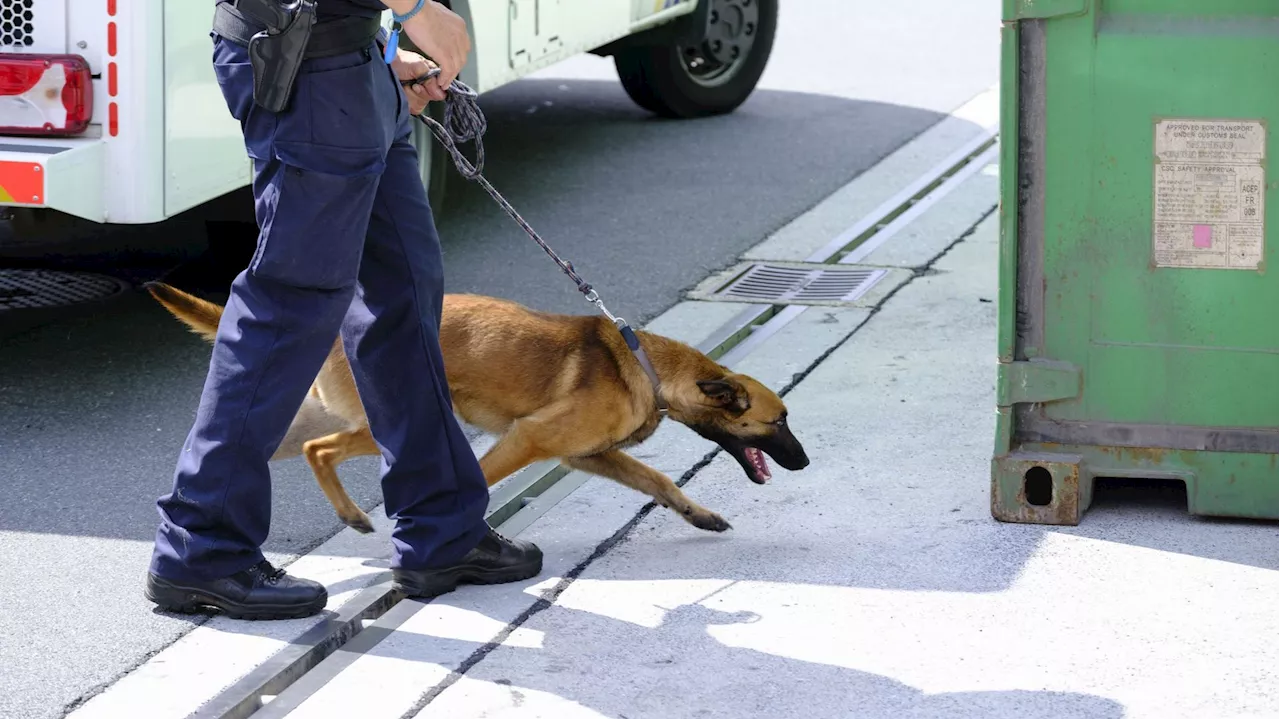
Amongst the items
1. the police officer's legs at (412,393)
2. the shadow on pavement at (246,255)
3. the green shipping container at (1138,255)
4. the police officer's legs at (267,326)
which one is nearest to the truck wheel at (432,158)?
the shadow on pavement at (246,255)

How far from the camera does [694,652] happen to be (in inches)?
152

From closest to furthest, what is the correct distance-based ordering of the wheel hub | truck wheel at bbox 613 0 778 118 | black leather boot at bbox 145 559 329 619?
black leather boot at bbox 145 559 329 619, truck wheel at bbox 613 0 778 118, the wheel hub

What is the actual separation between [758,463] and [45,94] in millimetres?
2357

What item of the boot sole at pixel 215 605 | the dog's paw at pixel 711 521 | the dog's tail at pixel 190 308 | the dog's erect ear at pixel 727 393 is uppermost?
the dog's tail at pixel 190 308

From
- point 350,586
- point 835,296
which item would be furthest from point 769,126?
point 350,586

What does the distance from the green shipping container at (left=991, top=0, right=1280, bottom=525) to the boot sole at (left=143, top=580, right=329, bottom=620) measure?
174 centimetres

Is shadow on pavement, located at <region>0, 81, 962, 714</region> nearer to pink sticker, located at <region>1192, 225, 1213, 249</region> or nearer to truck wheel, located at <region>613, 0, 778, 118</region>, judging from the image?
truck wheel, located at <region>613, 0, 778, 118</region>

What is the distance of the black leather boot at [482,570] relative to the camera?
4.13m

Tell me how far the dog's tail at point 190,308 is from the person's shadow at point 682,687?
110 cm

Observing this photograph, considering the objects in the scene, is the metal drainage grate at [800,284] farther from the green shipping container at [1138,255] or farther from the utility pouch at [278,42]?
the utility pouch at [278,42]

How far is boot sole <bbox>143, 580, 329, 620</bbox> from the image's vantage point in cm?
396

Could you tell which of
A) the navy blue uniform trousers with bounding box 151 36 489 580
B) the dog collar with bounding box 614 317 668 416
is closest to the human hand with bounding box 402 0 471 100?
the navy blue uniform trousers with bounding box 151 36 489 580

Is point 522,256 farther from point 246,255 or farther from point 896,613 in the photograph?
point 896,613

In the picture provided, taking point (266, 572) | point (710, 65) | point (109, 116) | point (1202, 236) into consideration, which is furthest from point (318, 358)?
point (710, 65)
